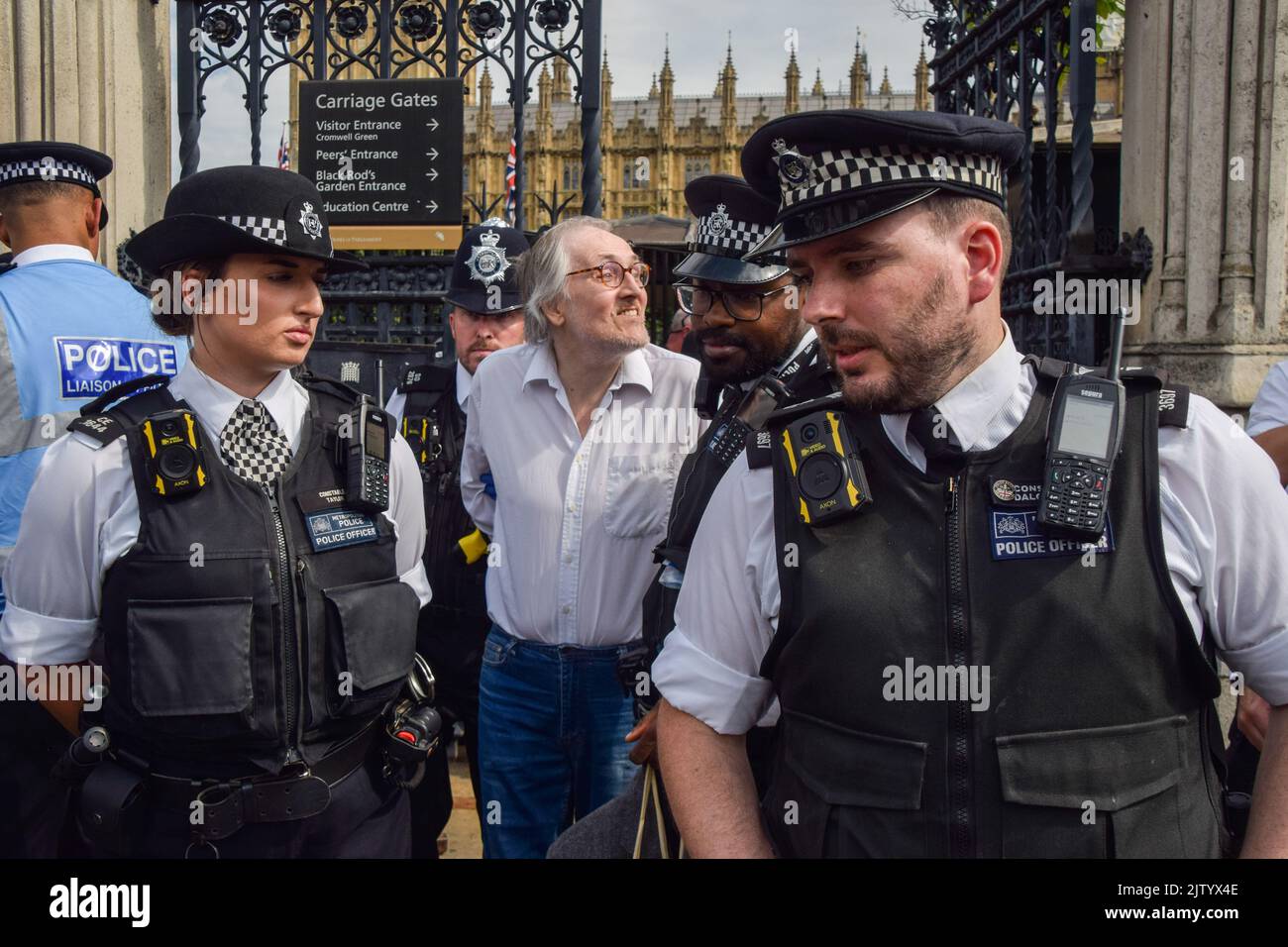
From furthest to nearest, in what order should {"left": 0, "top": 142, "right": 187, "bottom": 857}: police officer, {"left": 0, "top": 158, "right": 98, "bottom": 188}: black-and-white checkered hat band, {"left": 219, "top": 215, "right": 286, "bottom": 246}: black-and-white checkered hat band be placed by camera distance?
{"left": 0, "top": 158, "right": 98, "bottom": 188}: black-and-white checkered hat band < {"left": 0, "top": 142, "right": 187, "bottom": 857}: police officer < {"left": 219, "top": 215, "right": 286, "bottom": 246}: black-and-white checkered hat band

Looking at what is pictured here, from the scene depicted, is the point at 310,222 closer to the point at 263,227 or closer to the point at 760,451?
the point at 263,227

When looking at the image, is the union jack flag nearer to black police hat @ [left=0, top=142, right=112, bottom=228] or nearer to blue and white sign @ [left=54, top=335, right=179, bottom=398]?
black police hat @ [left=0, top=142, right=112, bottom=228]

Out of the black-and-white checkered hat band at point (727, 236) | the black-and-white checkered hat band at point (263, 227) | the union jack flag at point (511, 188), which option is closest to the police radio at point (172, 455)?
the black-and-white checkered hat band at point (263, 227)

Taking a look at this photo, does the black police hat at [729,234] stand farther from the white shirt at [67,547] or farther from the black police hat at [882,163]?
the white shirt at [67,547]

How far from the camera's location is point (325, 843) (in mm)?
2396

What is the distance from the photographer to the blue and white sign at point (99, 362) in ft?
10.3

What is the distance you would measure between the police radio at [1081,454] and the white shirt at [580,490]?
163 cm

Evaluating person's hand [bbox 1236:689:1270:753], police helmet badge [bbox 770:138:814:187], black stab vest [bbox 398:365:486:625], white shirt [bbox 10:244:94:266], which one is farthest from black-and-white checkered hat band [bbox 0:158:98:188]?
person's hand [bbox 1236:689:1270:753]

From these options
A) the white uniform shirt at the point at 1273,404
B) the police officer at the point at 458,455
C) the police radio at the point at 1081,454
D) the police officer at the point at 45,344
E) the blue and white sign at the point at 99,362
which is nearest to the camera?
the police radio at the point at 1081,454

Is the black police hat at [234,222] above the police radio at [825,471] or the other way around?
above

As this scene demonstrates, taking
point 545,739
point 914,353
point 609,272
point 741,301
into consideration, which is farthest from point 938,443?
point 545,739

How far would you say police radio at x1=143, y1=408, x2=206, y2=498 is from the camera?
2.23 m

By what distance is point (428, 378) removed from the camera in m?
4.36
